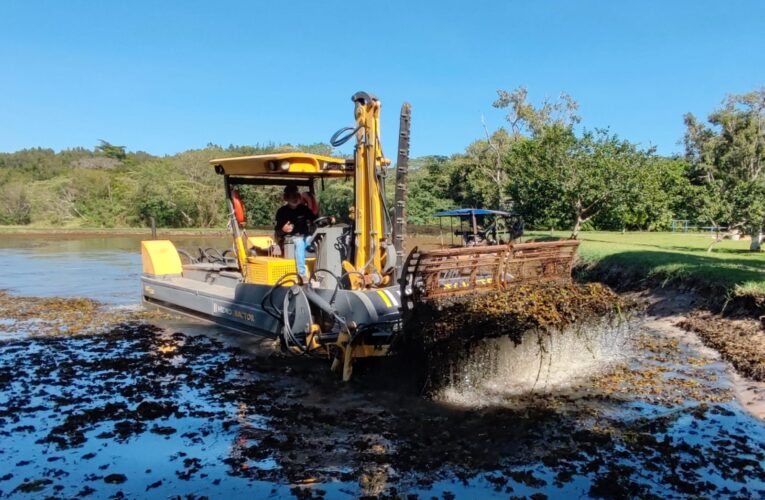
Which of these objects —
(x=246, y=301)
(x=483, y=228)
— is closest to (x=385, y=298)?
(x=246, y=301)

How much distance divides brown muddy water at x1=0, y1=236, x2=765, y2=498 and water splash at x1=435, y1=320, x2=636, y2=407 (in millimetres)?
22

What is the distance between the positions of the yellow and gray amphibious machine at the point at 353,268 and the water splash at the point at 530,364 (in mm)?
700

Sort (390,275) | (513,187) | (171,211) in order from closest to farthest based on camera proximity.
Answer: (390,275), (513,187), (171,211)

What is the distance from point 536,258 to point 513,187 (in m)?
17.9

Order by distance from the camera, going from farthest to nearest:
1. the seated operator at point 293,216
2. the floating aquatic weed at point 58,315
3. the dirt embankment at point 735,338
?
the floating aquatic weed at point 58,315
the seated operator at point 293,216
the dirt embankment at point 735,338

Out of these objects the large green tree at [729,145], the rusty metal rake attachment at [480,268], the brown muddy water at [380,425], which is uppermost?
the large green tree at [729,145]

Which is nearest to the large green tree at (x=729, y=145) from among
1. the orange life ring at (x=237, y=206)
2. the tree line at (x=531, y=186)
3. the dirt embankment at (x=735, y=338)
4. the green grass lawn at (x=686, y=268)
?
the tree line at (x=531, y=186)

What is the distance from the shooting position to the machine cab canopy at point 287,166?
305 inches

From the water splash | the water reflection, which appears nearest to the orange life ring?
the water splash

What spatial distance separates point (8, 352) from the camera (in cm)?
880

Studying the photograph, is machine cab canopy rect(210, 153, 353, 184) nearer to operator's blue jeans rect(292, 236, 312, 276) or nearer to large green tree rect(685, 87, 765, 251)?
operator's blue jeans rect(292, 236, 312, 276)

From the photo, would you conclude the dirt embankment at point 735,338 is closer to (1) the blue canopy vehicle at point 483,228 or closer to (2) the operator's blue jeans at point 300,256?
(2) the operator's blue jeans at point 300,256

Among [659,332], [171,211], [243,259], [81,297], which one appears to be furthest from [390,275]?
[171,211]

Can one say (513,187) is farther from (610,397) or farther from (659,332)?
(610,397)
